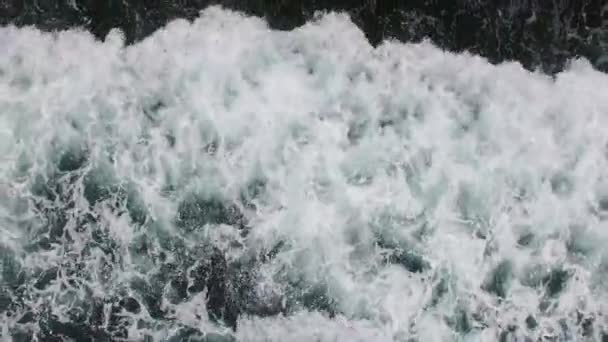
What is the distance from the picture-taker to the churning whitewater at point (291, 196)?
20.7ft

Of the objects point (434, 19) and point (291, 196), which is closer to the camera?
point (291, 196)

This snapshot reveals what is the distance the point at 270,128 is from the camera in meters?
6.46

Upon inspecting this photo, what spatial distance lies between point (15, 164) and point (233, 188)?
216cm

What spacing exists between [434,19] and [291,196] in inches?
91.0

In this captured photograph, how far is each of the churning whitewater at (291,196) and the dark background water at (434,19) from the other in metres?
0.21

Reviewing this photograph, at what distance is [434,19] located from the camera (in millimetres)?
6531

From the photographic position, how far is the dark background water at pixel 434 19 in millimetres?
6473

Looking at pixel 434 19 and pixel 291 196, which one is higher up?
pixel 434 19

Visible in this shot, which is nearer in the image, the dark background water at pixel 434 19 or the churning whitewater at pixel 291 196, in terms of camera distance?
the churning whitewater at pixel 291 196

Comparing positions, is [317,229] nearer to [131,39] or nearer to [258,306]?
[258,306]

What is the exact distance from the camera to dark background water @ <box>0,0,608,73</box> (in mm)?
6473

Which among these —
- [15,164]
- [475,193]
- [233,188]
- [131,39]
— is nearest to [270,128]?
[233,188]

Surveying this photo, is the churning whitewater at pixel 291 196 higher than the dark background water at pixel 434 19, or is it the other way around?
the dark background water at pixel 434 19

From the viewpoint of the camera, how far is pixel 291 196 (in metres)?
6.38
